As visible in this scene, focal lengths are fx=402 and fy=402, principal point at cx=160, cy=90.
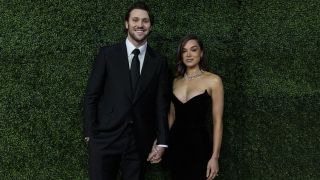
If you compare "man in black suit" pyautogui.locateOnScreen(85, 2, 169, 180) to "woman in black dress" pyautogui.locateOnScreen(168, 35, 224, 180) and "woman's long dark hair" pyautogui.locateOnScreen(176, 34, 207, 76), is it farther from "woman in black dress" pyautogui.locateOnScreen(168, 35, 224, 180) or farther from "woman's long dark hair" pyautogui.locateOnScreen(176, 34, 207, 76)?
"woman's long dark hair" pyautogui.locateOnScreen(176, 34, 207, 76)

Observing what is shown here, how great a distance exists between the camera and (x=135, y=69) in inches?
121

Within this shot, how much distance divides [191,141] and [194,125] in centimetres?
13

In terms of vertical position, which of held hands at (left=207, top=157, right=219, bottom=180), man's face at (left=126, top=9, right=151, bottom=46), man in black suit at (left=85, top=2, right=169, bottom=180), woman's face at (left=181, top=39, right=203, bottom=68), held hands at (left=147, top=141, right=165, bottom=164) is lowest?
held hands at (left=207, top=157, right=219, bottom=180)

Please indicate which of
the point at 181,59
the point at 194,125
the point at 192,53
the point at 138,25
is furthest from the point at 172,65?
the point at 138,25

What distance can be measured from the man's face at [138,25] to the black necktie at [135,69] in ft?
0.27

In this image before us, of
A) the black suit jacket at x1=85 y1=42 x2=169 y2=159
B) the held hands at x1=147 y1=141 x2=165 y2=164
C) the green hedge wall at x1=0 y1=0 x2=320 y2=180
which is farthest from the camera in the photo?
the green hedge wall at x1=0 y1=0 x2=320 y2=180

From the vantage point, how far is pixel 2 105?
379 centimetres

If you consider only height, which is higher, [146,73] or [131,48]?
[131,48]

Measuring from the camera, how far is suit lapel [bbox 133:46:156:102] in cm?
303

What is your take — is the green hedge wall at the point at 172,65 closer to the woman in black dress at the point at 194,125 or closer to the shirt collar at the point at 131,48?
the woman in black dress at the point at 194,125

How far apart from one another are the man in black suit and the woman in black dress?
0.82 ft

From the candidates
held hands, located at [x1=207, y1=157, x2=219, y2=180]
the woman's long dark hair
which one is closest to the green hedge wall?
the woman's long dark hair

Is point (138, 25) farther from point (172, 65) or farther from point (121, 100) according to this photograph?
point (172, 65)

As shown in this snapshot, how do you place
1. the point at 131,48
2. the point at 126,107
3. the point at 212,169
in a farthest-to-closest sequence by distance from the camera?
the point at 212,169 → the point at 131,48 → the point at 126,107
